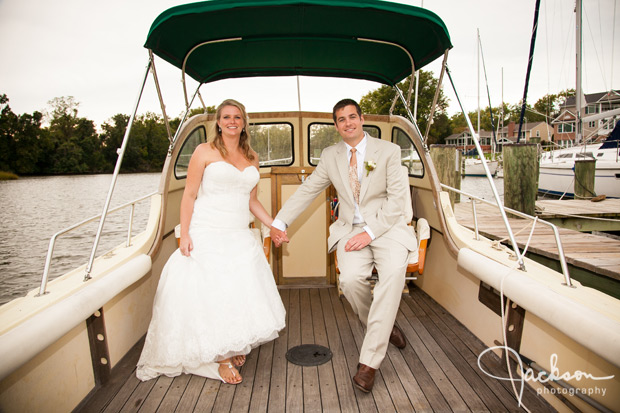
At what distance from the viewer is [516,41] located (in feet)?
102

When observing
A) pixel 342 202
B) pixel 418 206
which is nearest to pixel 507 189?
pixel 418 206

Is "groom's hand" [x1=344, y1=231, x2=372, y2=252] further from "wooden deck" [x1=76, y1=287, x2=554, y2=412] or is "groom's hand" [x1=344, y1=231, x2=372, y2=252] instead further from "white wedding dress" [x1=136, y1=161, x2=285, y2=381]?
"wooden deck" [x1=76, y1=287, x2=554, y2=412]

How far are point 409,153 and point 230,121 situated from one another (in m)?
2.15

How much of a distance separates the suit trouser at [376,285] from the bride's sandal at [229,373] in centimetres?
77

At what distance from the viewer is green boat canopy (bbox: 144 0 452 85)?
2.20m

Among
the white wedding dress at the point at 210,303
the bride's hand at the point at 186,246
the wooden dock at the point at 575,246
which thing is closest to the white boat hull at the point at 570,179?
the wooden dock at the point at 575,246

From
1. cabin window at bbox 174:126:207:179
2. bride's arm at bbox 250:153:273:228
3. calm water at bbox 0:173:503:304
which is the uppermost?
cabin window at bbox 174:126:207:179

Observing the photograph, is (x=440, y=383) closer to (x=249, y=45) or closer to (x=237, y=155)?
(x=237, y=155)

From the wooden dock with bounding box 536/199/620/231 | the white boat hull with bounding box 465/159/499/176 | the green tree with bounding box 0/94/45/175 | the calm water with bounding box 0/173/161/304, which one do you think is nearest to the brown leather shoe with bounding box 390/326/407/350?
the wooden dock with bounding box 536/199/620/231

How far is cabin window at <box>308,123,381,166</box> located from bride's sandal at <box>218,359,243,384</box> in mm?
2388

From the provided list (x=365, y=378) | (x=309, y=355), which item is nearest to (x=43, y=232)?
(x=309, y=355)

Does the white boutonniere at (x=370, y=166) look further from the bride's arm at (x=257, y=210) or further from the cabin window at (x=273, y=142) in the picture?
the cabin window at (x=273, y=142)

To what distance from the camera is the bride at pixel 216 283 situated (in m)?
2.19

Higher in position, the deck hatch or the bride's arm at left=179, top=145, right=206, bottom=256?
the bride's arm at left=179, top=145, right=206, bottom=256
